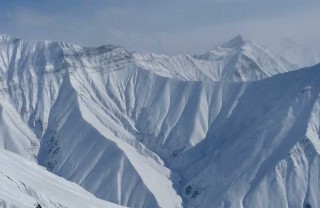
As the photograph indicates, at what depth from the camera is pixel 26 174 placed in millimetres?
178000

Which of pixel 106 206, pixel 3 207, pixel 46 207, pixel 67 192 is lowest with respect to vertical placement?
pixel 106 206

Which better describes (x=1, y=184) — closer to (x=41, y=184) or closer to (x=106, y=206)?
(x=41, y=184)

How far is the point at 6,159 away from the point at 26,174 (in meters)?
10.9

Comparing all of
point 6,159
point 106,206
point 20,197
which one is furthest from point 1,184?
point 106,206

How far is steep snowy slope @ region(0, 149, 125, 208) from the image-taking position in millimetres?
145500

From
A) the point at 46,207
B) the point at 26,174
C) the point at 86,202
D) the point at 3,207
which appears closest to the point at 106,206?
the point at 86,202

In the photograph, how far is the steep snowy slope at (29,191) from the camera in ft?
477

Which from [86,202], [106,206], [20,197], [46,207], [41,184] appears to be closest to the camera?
[20,197]

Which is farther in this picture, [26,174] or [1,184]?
[26,174]

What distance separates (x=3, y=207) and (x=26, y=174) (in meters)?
41.1

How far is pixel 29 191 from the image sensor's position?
161 m

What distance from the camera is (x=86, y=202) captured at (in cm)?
18488

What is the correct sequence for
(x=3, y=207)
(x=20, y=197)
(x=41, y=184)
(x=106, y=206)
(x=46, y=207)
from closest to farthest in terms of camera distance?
(x=3, y=207), (x=20, y=197), (x=46, y=207), (x=41, y=184), (x=106, y=206)

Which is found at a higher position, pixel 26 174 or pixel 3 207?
pixel 3 207
